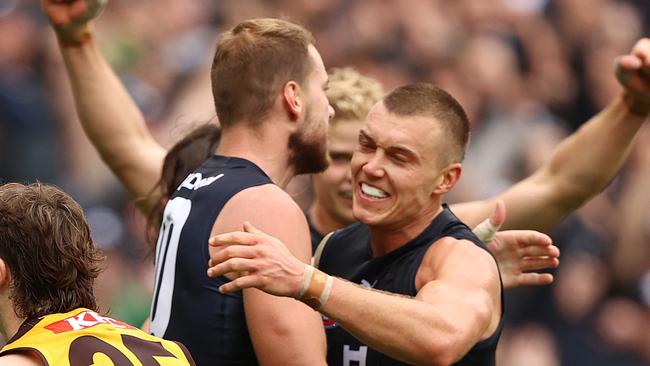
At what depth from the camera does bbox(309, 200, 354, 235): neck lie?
6715 millimetres

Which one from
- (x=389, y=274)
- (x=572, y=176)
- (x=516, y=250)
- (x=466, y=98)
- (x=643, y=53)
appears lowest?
(x=466, y=98)

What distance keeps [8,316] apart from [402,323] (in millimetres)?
1221

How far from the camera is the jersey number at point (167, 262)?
4.85m

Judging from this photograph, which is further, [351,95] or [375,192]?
[351,95]

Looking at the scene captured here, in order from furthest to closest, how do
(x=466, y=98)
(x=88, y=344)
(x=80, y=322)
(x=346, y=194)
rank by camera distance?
1. (x=466, y=98)
2. (x=346, y=194)
3. (x=80, y=322)
4. (x=88, y=344)

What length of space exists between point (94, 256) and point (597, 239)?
281 inches

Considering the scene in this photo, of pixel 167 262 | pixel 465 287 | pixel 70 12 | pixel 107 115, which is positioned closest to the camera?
pixel 465 287

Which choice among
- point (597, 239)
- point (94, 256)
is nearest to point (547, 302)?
point (597, 239)

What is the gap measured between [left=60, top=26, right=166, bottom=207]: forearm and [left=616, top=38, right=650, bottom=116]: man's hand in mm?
2394

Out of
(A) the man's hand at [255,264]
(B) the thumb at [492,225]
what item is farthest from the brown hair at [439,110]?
(A) the man's hand at [255,264]

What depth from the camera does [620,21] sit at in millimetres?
11797

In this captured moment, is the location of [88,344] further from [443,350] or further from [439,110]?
[439,110]

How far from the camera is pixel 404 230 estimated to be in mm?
5004

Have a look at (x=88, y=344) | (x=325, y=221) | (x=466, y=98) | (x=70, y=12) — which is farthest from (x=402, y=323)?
(x=466, y=98)
